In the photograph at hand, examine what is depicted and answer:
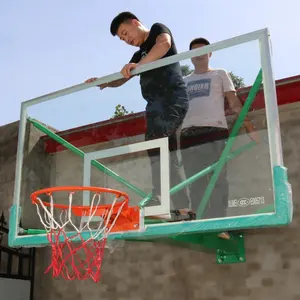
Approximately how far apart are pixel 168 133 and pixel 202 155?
300 millimetres

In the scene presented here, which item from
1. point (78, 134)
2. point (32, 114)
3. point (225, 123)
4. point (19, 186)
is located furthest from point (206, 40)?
point (19, 186)

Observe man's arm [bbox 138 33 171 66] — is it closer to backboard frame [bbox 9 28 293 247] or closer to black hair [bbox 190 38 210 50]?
backboard frame [bbox 9 28 293 247]

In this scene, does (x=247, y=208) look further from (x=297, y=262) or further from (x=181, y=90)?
(x=297, y=262)

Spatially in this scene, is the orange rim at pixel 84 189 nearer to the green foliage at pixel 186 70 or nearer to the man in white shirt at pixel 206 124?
the man in white shirt at pixel 206 124

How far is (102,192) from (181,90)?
991mm

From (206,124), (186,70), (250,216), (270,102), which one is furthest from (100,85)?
(250,216)

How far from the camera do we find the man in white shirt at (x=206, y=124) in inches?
135

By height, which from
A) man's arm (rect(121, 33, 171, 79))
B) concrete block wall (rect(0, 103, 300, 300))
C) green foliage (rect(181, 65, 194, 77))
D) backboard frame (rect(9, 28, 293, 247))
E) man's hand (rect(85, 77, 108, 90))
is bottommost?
concrete block wall (rect(0, 103, 300, 300))

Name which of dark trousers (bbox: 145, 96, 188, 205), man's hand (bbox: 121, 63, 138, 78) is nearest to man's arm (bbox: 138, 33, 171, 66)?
man's hand (bbox: 121, 63, 138, 78)

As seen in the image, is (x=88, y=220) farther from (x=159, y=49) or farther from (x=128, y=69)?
(x=159, y=49)

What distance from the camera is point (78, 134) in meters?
4.25

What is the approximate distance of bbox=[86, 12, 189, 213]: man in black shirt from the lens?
3573 mm

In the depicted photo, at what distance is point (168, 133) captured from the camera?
355 centimetres

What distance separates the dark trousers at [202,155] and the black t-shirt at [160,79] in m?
0.31
